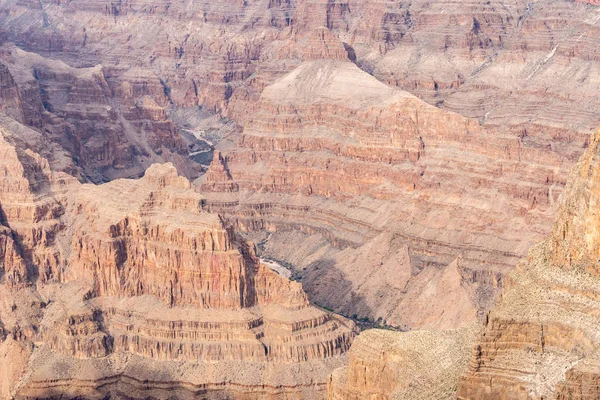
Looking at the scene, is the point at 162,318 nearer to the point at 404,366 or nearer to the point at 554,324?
the point at 404,366

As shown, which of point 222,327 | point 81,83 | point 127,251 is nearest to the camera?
point 222,327

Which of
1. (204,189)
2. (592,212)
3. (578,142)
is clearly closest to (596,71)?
(578,142)

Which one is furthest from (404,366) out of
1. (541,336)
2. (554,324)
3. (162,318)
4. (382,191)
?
(382,191)

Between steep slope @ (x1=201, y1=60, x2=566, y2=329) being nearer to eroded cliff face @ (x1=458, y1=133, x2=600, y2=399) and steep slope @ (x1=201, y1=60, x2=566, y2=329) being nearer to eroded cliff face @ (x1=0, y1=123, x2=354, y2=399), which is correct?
eroded cliff face @ (x1=0, y1=123, x2=354, y2=399)

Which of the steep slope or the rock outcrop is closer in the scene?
the rock outcrop

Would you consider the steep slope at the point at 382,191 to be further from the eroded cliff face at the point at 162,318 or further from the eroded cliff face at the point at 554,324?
the eroded cliff face at the point at 554,324

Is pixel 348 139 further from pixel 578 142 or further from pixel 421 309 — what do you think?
pixel 421 309

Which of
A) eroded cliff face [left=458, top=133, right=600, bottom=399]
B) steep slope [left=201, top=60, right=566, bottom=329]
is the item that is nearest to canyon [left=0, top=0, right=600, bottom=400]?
eroded cliff face [left=458, top=133, right=600, bottom=399]

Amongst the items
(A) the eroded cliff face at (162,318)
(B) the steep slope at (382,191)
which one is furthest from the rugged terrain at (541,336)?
(B) the steep slope at (382,191)
